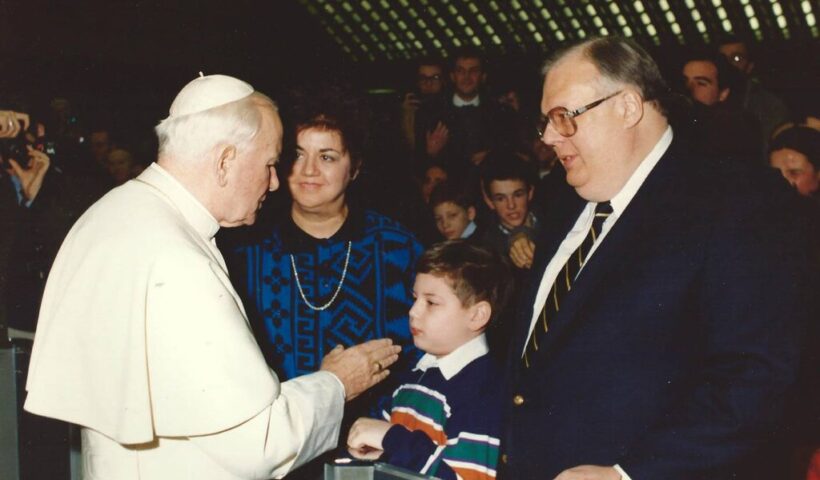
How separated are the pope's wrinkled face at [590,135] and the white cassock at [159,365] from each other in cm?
80

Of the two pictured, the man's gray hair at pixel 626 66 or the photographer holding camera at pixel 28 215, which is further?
the photographer holding camera at pixel 28 215

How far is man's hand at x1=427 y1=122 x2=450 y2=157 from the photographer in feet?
20.0

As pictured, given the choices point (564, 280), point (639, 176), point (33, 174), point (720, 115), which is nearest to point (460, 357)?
point (564, 280)

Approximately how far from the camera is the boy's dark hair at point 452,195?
4875 mm

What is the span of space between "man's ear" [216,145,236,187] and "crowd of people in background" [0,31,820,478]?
698mm

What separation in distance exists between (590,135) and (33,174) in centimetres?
387

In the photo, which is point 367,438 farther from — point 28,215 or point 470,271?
point 28,215

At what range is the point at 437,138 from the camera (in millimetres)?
6098

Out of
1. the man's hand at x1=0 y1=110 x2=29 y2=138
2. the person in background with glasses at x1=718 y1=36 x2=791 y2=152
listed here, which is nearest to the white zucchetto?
the man's hand at x1=0 y1=110 x2=29 y2=138

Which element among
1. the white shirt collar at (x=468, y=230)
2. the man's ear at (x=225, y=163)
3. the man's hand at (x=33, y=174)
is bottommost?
the white shirt collar at (x=468, y=230)

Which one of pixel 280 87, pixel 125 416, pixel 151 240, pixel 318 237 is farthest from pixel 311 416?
pixel 280 87

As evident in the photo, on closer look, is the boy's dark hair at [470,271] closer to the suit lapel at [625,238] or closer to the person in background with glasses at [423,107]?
the suit lapel at [625,238]

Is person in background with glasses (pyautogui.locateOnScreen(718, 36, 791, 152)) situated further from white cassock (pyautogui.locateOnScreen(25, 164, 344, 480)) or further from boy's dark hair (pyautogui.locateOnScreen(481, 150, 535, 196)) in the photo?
white cassock (pyautogui.locateOnScreen(25, 164, 344, 480))

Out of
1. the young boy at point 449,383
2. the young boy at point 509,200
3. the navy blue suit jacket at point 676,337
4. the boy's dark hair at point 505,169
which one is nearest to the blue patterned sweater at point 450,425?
the young boy at point 449,383
